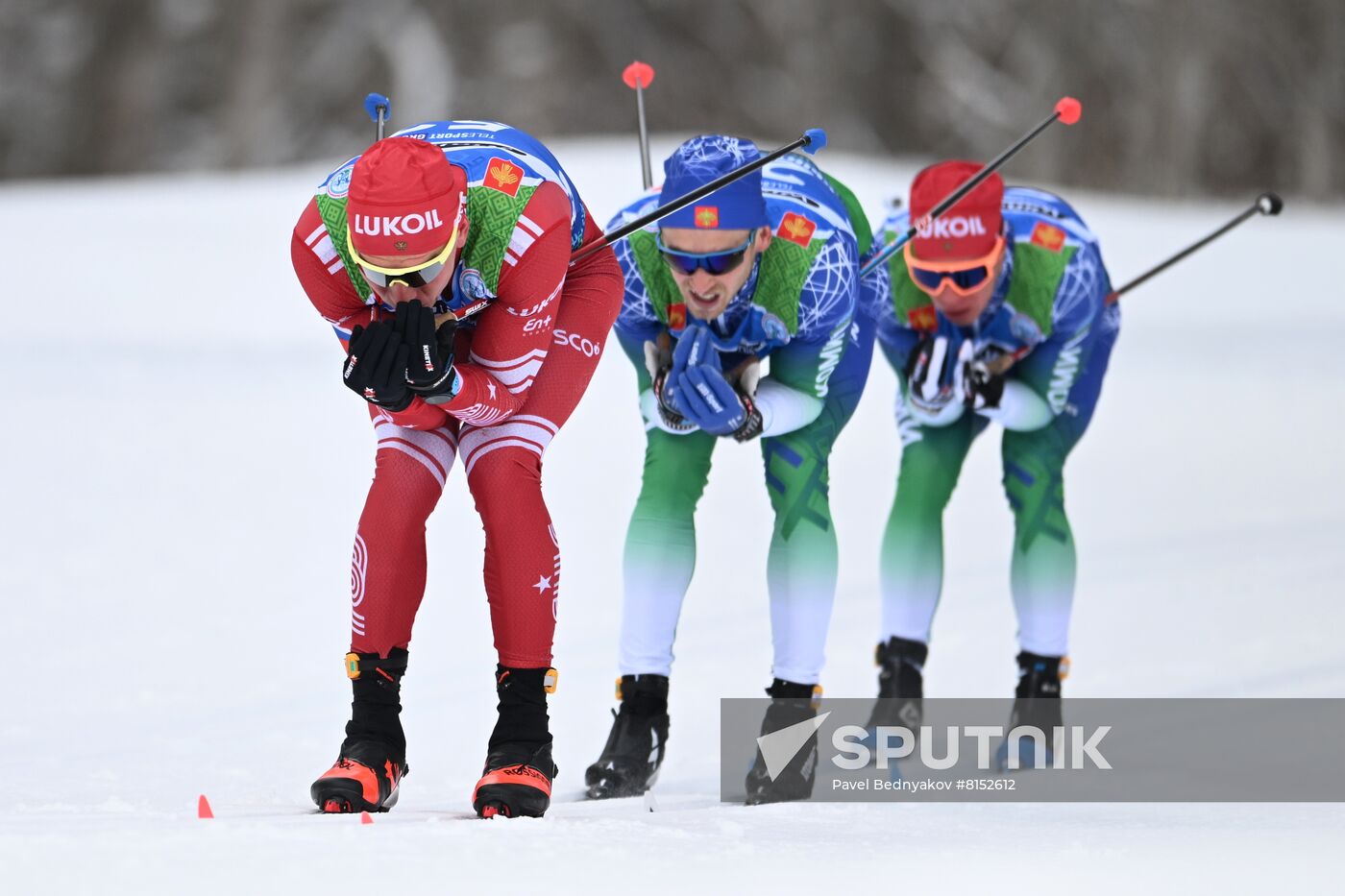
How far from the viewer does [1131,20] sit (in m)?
31.5

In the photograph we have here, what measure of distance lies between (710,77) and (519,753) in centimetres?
2917

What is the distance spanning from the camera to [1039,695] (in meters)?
5.48

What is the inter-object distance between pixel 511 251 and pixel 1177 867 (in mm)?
1742

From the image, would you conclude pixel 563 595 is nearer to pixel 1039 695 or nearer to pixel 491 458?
pixel 1039 695

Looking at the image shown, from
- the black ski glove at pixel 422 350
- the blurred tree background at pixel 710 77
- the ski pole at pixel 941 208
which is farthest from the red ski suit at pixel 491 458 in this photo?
the blurred tree background at pixel 710 77

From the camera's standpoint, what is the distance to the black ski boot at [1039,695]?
5.39m

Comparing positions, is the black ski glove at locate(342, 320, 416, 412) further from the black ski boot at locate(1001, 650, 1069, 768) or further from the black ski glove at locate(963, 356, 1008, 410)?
the black ski boot at locate(1001, 650, 1069, 768)

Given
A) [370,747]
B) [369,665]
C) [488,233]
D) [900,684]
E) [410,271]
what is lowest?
[370,747]

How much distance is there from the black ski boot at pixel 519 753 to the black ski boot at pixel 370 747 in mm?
185

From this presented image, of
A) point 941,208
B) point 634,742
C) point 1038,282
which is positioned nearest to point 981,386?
point 1038,282

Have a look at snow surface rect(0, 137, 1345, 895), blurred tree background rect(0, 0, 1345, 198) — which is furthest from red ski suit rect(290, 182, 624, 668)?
blurred tree background rect(0, 0, 1345, 198)

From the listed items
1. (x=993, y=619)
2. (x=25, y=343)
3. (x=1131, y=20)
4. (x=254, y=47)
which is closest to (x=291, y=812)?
(x=993, y=619)

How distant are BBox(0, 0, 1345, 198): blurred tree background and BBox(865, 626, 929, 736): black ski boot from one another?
25300 millimetres

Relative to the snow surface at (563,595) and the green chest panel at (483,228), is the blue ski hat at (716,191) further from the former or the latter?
the snow surface at (563,595)
